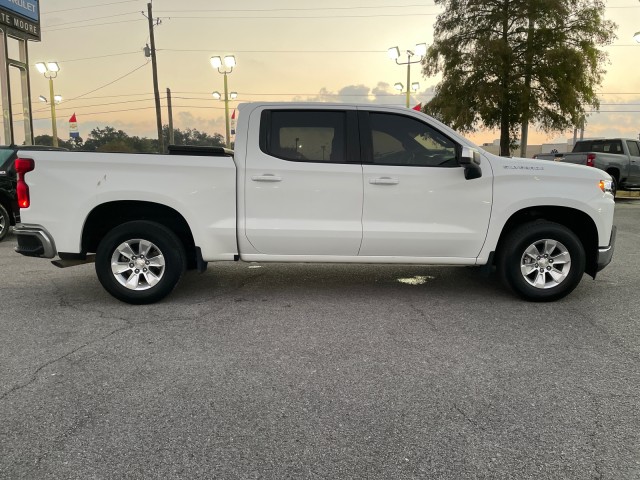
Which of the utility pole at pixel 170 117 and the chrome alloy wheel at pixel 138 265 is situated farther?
the utility pole at pixel 170 117

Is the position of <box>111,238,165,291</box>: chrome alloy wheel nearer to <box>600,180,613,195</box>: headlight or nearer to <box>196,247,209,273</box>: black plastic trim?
<box>196,247,209,273</box>: black plastic trim

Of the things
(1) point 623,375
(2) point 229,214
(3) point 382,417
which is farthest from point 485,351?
(2) point 229,214

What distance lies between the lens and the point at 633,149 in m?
17.0

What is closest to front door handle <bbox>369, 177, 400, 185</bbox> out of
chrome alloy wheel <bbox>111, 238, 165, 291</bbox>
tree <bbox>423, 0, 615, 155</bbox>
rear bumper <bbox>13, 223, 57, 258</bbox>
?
chrome alloy wheel <bbox>111, 238, 165, 291</bbox>

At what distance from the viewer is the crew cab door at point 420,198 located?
500 centimetres

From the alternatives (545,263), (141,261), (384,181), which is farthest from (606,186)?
(141,261)

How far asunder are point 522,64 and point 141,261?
2403 cm

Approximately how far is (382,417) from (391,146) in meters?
3.00

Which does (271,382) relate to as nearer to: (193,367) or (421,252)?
(193,367)

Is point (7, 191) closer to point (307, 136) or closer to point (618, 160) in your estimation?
point (307, 136)

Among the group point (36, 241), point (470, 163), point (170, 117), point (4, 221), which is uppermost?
point (170, 117)

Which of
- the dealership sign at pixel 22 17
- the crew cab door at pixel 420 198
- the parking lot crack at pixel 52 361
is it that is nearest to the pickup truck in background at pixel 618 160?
the crew cab door at pixel 420 198

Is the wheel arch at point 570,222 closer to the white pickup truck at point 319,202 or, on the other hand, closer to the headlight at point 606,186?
the white pickup truck at point 319,202

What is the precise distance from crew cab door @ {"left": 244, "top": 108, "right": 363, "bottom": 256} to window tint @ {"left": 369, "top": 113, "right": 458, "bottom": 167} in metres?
0.25
